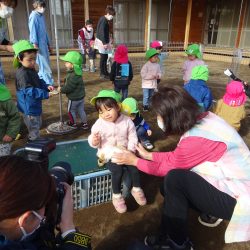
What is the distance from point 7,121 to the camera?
2.74 m

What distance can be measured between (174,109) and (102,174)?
99cm

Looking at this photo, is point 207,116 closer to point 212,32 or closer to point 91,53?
point 91,53

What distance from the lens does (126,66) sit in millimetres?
4965

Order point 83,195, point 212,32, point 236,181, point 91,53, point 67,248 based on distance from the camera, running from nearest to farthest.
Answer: point 67,248 → point 236,181 → point 83,195 → point 91,53 → point 212,32

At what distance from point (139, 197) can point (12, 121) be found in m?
1.51

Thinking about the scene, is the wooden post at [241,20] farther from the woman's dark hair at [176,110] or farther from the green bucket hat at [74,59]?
the woman's dark hair at [176,110]

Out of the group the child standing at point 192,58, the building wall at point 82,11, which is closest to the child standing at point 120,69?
the child standing at point 192,58

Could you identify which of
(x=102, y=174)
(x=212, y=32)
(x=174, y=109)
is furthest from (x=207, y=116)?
(x=212, y=32)

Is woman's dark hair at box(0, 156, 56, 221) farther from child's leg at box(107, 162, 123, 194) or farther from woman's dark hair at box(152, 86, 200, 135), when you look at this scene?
child's leg at box(107, 162, 123, 194)

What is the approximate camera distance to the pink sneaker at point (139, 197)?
98.8 inches

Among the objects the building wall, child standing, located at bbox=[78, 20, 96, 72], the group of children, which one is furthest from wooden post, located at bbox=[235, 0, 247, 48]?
the group of children

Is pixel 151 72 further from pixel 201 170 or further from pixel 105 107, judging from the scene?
pixel 201 170

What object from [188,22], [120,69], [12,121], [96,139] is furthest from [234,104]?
[188,22]

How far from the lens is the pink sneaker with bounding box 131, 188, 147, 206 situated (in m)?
2.51
